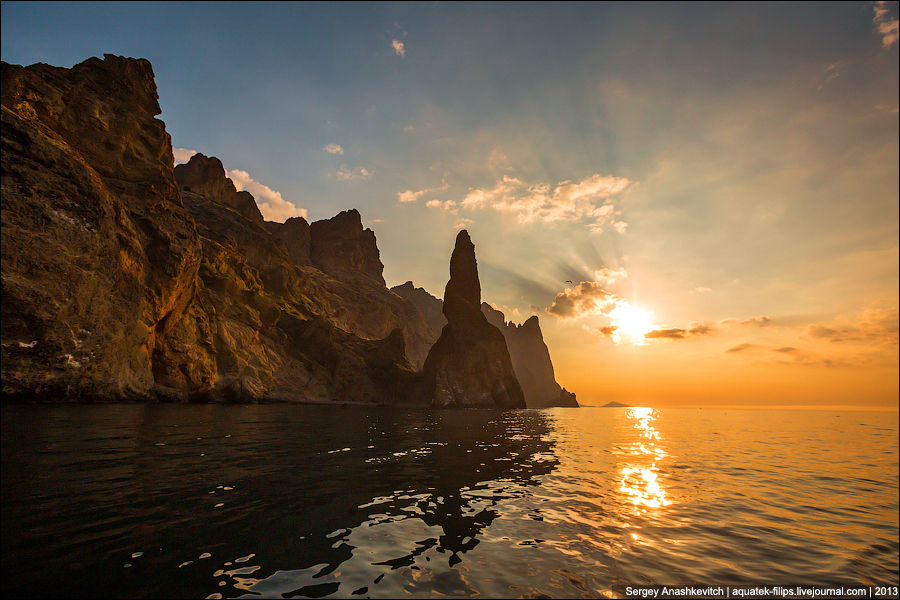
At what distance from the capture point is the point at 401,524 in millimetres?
8641

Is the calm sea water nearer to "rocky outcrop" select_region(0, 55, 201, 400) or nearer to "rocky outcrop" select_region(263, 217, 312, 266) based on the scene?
"rocky outcrop" select_region(0, 55, 201, 400)

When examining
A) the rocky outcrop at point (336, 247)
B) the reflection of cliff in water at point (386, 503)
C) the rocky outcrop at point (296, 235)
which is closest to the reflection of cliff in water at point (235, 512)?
the reflection of cliff in water at point (386, 503)

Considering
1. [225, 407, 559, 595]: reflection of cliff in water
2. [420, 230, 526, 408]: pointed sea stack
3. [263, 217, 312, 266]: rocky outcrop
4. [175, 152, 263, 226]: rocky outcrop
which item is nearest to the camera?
[225, 407, 559, 595]: reflection of cliff in water

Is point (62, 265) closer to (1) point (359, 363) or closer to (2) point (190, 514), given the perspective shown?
(2) point (190, 514)

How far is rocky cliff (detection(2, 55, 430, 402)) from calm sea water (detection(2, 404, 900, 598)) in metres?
25.3

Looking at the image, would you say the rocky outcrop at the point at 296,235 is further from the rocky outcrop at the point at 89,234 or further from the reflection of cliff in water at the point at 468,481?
the reflection of cliff in water at the point at 468,481

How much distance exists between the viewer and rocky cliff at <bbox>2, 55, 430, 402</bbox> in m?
34.9

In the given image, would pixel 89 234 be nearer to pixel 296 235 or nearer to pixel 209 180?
pixel 209 180

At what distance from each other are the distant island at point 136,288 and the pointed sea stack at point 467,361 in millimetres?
643

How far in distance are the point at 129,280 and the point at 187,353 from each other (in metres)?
14.6

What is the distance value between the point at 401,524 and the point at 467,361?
4182 inches

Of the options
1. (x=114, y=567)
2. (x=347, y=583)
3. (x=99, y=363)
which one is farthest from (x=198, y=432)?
(x=99, y=363)

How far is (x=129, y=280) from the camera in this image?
45938 mm

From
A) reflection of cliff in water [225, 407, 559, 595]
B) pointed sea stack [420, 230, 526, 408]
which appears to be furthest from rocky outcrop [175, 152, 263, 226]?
reflection of cliff in water [225, 407, 559, 595]
